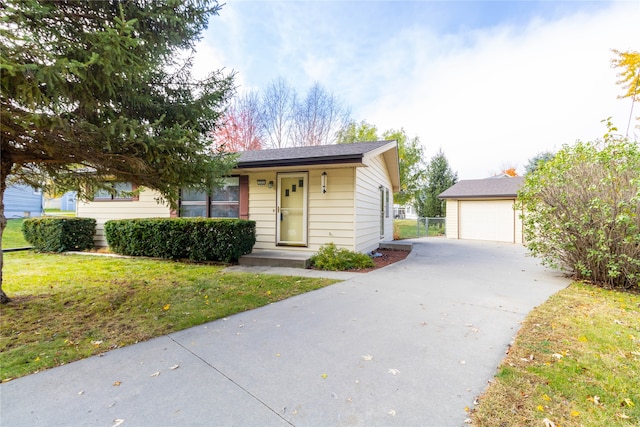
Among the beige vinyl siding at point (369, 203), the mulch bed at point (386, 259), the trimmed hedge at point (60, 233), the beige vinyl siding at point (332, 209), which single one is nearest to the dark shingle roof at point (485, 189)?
the beige vinyl siding at point (369, 203)

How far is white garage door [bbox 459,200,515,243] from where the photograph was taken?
13727mm

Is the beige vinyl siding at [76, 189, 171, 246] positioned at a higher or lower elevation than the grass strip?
higher

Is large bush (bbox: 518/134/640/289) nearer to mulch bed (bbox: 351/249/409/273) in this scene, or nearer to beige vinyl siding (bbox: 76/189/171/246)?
mulch bed (bbox: 351/249/409/273)

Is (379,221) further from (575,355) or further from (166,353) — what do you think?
(166,353)

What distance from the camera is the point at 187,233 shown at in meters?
7.27

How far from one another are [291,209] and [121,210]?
6.09 metres

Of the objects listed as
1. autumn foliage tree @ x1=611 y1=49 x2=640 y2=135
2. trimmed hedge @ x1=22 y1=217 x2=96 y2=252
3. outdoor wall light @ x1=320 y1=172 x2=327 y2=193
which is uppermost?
autumn foliage tree @ x1=611 y1=49 x2=640 y2=135

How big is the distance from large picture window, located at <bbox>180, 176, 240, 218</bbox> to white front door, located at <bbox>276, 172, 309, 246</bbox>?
134cm

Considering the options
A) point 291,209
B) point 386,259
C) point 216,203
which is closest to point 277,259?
point 291,209

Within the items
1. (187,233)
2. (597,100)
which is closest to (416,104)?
(597,100)

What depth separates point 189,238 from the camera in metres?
7.24

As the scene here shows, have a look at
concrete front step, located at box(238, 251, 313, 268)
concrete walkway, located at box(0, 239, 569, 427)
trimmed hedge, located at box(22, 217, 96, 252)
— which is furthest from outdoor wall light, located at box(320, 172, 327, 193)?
trimmed hedge, located at box(22, 217, 96, 252)

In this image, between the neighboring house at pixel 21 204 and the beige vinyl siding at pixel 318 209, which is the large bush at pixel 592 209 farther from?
the neighboring house at pixel 21 204

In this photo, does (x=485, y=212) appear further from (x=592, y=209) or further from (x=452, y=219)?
(x=592, y=209)
